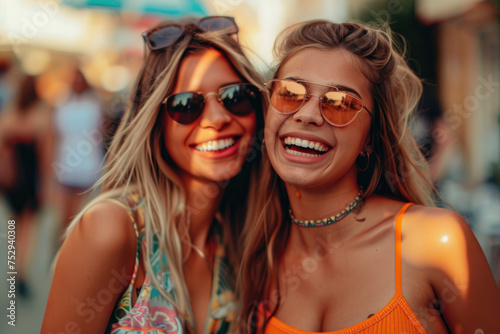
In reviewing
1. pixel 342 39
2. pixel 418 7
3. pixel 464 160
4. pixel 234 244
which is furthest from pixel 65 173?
pixel 464 160

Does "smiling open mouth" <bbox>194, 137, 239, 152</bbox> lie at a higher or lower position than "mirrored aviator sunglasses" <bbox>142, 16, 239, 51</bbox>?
lower

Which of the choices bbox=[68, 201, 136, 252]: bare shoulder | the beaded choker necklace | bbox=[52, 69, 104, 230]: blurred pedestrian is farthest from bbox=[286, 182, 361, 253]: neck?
bbox=[52, 69, 104, 230]: blurred pedestrian

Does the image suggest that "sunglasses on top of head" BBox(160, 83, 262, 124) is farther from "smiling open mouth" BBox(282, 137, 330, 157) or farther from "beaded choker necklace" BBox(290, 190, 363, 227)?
"beaded choker necklace" BBox(290, 190, 363, 227)

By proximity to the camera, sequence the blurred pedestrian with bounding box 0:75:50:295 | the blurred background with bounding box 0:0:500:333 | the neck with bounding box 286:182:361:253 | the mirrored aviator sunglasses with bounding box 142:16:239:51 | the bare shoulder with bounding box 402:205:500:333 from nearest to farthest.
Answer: the bare shoulder with bounding box 402:205:500:333
the neck with bounding box 286:182:361:253
the mirrored aviator sunglasses with bounding box 142:16:239:51
the blurred background with bounding box 0:0:500:333
the blurred pedestrian with bounding box 0:75:50:295

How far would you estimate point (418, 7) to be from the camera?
19.7 ft

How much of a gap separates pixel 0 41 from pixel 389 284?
A: 5.80 metres

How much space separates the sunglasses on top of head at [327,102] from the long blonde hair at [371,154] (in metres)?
0.17

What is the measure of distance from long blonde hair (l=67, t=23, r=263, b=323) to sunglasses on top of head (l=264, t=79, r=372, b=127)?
40cm

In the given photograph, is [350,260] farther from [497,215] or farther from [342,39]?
[497,215]

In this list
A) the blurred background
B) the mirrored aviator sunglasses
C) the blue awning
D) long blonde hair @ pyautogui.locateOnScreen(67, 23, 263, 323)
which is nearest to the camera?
long blonde hair @ pyautogui.locateOnScreen(67, 23, 263, 323)

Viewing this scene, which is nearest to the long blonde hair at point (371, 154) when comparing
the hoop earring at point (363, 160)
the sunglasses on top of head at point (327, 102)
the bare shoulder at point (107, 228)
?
the hoop earring at point (363, 160)

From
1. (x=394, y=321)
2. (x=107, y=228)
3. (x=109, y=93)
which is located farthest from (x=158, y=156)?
(x=109, y=93)

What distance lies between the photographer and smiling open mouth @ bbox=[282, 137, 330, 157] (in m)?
1.79

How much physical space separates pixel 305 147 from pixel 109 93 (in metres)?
5.68
